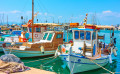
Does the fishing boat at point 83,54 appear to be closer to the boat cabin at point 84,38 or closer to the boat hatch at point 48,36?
the boat cabin at point 84,38

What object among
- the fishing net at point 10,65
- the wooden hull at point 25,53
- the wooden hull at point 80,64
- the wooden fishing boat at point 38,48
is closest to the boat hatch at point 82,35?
the wooden hull at point 80,64

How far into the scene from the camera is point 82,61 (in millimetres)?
12344

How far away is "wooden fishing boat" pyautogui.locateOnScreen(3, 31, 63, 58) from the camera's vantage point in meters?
18.1

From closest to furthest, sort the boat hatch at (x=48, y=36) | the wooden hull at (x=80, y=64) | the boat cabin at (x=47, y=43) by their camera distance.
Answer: the wooden hull at (x=80, y=64)
the boat cabin at (x=47, y=43)
the boat hatch at (x=48, y=36)

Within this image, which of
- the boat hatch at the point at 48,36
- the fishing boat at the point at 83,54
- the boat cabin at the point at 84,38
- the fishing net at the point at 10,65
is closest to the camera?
the fishing net at the point at 10,65

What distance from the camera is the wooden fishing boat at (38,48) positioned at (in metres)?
18.1

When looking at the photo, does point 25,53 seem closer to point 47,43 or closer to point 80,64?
point 47,43

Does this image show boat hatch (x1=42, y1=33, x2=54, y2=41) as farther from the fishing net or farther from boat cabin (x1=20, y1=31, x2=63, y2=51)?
the fishing net

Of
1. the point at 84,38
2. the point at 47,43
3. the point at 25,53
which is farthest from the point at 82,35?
the point at 25,53

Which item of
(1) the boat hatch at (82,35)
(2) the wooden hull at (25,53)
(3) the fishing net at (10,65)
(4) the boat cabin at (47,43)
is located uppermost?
(1) the boat hatch at (82,35)

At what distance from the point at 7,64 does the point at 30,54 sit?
28.1 feet

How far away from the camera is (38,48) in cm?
1862

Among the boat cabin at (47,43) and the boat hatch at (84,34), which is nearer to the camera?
the boat hatch at (84,34)

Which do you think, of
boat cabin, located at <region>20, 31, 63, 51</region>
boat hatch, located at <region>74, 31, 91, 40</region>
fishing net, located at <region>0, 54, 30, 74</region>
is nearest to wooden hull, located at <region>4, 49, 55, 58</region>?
boat cabin, located at <region>20, 31, 63, 51</region>
